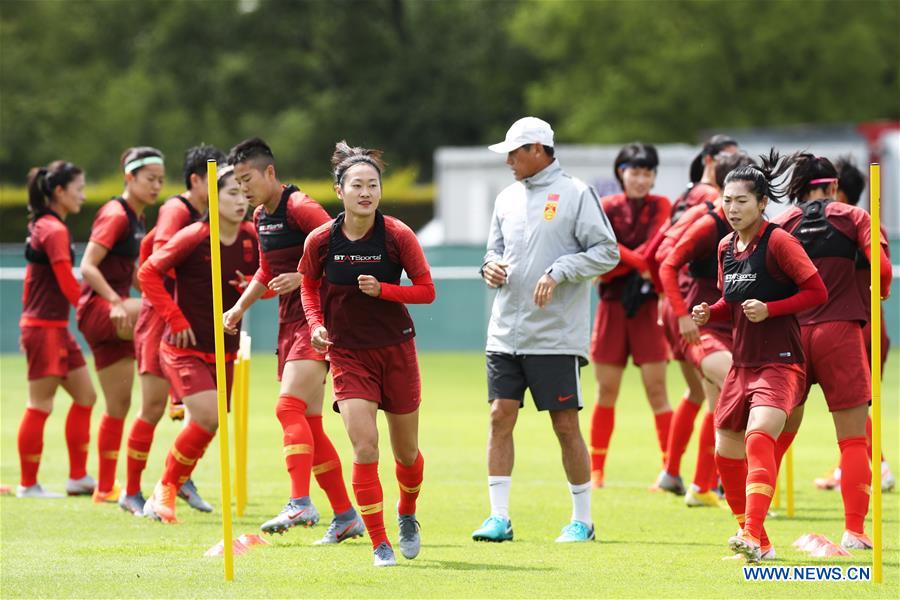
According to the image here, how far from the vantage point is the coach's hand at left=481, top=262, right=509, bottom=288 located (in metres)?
9.16

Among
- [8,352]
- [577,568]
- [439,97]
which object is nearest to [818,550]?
[577,568]

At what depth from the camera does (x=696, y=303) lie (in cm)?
1013

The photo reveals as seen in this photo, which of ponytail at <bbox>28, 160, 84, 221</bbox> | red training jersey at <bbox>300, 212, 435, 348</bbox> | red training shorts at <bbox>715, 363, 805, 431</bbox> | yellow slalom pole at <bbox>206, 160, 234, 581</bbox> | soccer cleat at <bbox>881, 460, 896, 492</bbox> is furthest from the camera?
soccer cleat at <bbox>881, 460, 896, 492</bbox>

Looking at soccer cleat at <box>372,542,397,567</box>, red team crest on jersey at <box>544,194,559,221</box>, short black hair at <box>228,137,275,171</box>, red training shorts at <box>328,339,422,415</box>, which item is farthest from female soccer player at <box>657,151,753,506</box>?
soccer cleat at <box>372,542,397,567</box>

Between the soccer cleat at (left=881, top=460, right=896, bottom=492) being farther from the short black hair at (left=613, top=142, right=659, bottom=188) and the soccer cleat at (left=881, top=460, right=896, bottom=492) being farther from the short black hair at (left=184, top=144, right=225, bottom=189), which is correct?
the short black hair at (left=184, top=144, right=225, bottom=189)

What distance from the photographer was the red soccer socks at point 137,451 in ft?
34.1

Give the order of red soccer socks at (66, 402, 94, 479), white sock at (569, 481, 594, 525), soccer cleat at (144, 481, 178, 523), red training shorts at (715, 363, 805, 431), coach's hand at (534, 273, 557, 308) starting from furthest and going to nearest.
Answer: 1. red soccer socks at (66, 402, 94, 479)
2. soccer cleat at (144, 481, 178, 523)
3. white sock at (569, 481, 594, 525)
4. coach's hand at (534, 273, 557, 308)
5. red training shorts at (715, 363, 805, 431)

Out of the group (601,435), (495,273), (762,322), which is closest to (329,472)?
(495,273)

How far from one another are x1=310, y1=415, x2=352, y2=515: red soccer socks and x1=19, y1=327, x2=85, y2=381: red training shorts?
9.61ft

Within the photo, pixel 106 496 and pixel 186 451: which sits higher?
pixel 186 451

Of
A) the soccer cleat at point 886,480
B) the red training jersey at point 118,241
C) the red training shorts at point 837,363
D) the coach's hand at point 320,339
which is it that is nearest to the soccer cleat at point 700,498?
the soccer cleat at point 886,480

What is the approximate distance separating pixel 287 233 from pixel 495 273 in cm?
119

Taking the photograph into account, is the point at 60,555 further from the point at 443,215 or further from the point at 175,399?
the point at 443,215

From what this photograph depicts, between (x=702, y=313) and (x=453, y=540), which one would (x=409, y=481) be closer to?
(x=453, y=540)
